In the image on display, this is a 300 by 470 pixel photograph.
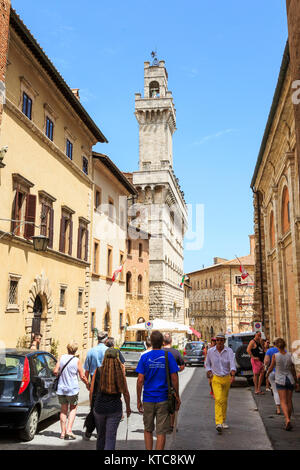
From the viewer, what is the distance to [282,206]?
17.7m

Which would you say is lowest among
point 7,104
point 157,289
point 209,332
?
point 209,332

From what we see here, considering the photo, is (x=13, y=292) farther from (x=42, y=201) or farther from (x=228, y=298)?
(x=228, y=298)

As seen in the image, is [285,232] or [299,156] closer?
[299,156]

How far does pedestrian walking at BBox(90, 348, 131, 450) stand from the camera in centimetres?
511

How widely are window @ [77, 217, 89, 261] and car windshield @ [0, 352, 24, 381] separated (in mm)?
13125

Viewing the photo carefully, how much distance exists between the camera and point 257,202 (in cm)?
2622

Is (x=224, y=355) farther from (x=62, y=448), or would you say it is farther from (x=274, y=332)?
(x=274, y=332)

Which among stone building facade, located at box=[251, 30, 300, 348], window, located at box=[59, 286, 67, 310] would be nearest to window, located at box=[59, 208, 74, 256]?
window, located at box=[59, 286, 67, 310]

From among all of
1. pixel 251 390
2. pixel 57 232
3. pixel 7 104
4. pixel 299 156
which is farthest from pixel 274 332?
pixel 7 104

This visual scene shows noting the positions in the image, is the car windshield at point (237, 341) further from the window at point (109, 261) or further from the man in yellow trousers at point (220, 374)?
the window at point (109, 261)

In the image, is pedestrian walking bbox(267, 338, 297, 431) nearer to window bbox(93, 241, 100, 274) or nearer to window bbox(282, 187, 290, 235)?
window bbox(282, 187, 290, 235)

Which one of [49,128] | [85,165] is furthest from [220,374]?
[85,165]

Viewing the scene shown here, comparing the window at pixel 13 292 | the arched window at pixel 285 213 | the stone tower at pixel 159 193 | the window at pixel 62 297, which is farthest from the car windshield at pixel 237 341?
the stone tower at pixel 159 193

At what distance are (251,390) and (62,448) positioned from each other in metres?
9.43
